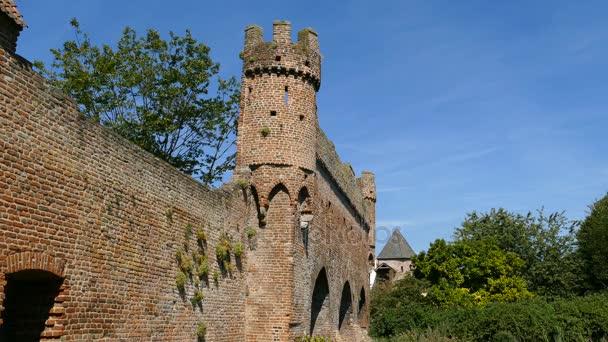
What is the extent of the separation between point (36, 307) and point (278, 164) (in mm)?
9183

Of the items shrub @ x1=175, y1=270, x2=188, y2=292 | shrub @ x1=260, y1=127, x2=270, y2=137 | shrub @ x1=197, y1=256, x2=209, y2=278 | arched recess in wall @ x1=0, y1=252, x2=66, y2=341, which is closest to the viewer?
arched recess in wall @ x1=0, y1=252, x2=66, y2=341

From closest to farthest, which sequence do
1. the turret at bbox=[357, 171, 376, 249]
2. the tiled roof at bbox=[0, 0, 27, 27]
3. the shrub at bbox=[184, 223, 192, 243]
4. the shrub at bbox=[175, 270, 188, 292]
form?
the tiled roof at bbox=[0, 0, 27, 27] < the shrub at bbox=[175, 270, 188, 292] < the shrub at bbox=[184, 223, 192, 243] < the turret at bbox=[357, 171, 376, 249]

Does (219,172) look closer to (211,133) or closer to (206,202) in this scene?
(211,133)

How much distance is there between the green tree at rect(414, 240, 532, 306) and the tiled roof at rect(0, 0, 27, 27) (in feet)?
116

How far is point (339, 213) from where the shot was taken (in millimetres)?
26500

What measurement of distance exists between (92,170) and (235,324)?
7.22 metres

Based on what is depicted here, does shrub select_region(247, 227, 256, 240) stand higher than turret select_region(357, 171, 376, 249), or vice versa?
turret select_region(357, 171, 376, 249)

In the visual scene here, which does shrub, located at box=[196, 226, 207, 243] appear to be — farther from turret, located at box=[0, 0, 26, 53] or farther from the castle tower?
turret, located at box=[0, 0, 26, 53]

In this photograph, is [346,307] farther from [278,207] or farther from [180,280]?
[180,280]

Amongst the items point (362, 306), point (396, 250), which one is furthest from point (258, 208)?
point (396, 250)

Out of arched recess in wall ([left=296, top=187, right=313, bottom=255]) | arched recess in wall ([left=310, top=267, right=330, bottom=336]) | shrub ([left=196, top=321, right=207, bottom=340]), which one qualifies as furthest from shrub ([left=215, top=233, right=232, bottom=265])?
arched recess in wall ([left=310, top=267, right=330, bottom=336])

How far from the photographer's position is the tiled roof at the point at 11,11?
8547mm

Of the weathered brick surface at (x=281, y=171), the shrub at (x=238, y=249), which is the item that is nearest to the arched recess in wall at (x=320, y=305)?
the weathered brick surface at (x=281, y=171)

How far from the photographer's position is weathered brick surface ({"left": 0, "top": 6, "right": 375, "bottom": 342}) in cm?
906
